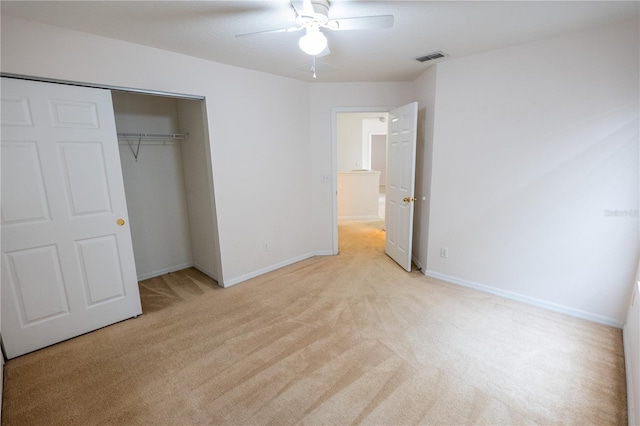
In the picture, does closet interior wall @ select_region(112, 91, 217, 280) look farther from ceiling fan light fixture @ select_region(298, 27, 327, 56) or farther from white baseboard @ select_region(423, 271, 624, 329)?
white baseboard @ select_region(423, 271, 624, 329)

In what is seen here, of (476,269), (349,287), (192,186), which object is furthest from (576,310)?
(192,186)

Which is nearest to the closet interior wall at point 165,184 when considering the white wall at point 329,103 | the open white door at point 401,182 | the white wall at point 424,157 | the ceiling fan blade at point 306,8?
the white wall at point 329,103

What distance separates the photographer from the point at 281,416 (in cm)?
171

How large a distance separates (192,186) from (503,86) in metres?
3.54

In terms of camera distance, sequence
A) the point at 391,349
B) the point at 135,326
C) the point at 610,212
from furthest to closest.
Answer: the point at 135,326, the point at 610,212, the point at 391,349

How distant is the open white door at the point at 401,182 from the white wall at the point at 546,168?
0.29 metres

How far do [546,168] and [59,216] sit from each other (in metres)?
4.10

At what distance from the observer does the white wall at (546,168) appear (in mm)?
2318

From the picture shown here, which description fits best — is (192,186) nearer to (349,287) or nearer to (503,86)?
(349,287)

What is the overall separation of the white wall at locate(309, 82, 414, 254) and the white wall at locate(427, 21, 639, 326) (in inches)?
36.0

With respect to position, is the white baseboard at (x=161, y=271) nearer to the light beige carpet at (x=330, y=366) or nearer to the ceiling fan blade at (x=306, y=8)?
the light beige carpet at (x=330, y=366)

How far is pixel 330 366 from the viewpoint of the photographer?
208 cm

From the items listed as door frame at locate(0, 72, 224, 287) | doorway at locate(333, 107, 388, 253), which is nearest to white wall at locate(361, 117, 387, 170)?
doorway at locate(333, 107, 388, 253)

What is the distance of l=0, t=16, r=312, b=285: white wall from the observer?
7.01 feet
